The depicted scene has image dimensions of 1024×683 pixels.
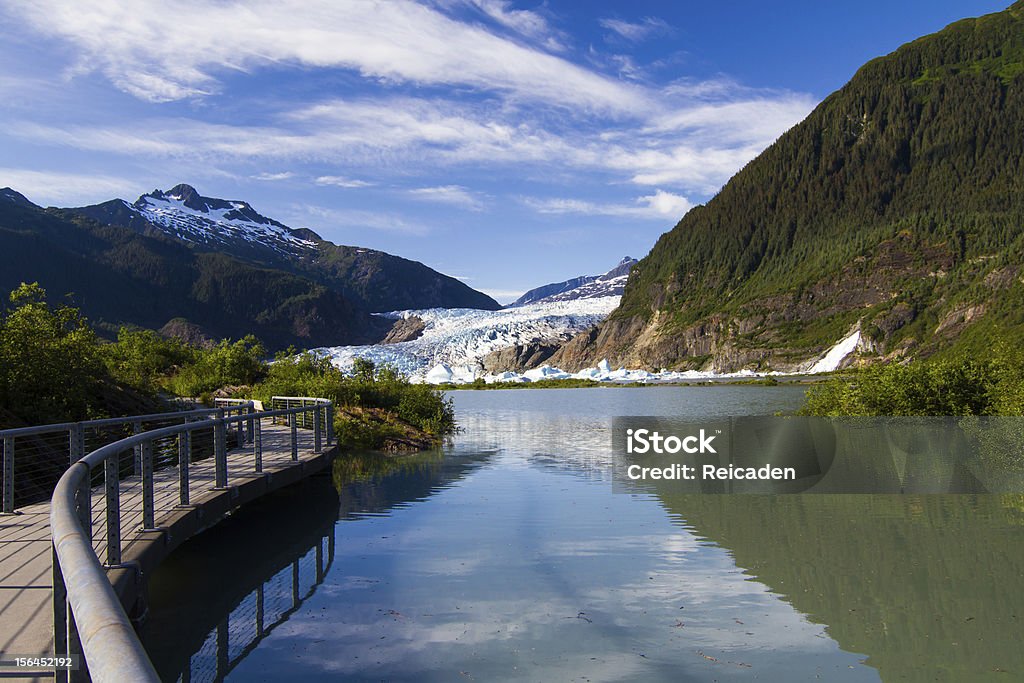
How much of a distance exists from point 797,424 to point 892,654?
25.3 meters

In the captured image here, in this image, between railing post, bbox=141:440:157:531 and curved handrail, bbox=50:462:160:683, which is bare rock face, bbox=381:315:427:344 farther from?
curved handrail, bbox=50:462:160:683

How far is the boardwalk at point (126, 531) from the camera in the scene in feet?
20.0

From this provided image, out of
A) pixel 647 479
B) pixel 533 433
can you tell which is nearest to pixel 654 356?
pixel 533 433

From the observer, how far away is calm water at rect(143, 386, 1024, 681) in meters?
8.18

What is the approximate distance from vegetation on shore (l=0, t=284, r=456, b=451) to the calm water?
518 centimetres

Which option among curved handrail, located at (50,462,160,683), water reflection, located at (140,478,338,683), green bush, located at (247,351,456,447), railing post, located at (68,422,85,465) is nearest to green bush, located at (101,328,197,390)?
green bush, located at (247,351,456,447)

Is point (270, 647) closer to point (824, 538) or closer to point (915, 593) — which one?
point (915, 593)

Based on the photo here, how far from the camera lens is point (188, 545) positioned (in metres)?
13.7

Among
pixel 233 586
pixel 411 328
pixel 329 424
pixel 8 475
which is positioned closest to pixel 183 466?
pixel 233 586

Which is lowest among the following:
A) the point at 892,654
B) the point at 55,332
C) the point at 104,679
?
the point at 892,654

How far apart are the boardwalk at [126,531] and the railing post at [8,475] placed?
165 millimetres

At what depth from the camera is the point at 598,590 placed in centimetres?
1069

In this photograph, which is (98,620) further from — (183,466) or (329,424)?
(329,424)

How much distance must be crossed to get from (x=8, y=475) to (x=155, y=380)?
30.8 meters
